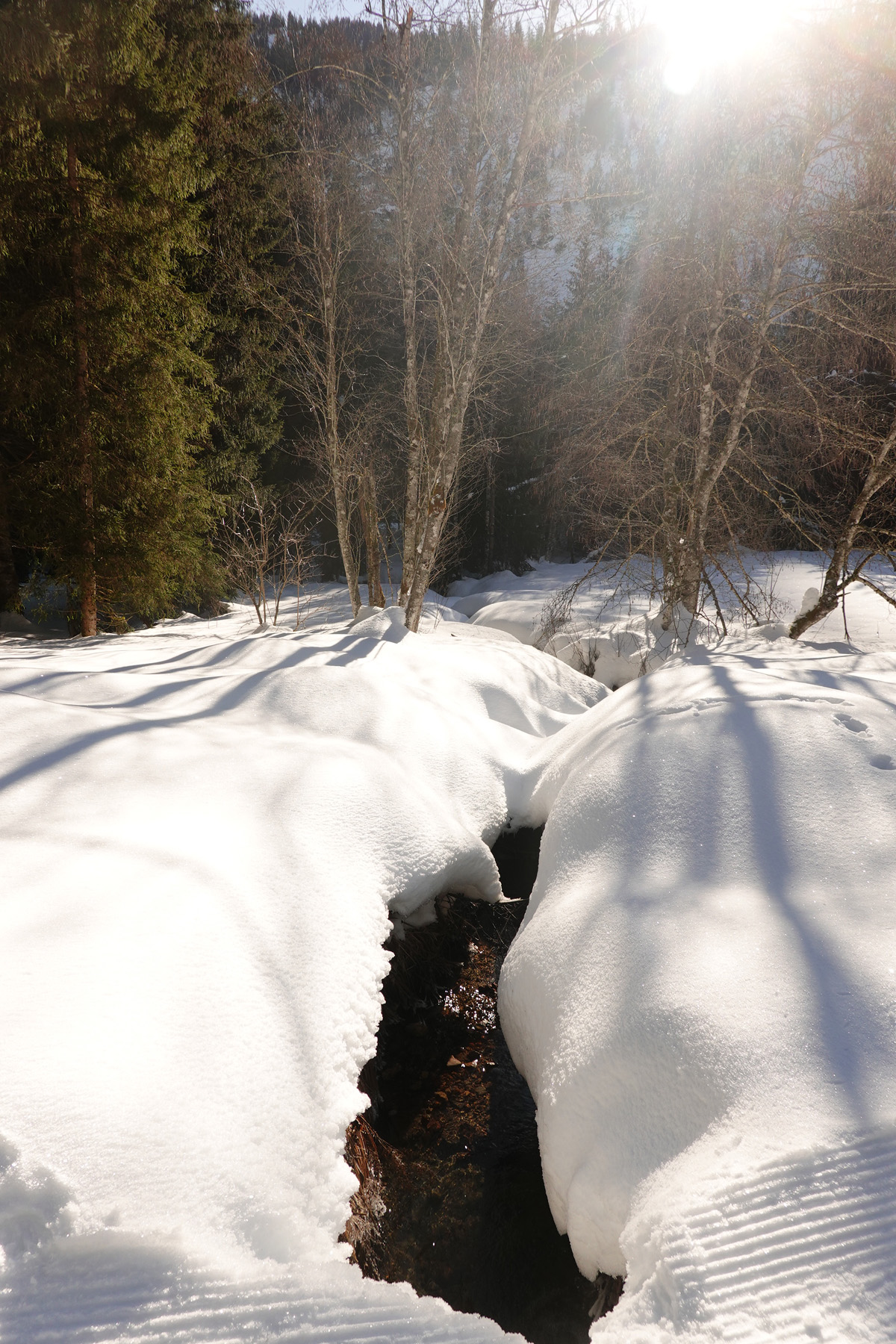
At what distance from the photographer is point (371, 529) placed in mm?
10641

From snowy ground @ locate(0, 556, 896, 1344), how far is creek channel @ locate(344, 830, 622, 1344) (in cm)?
36

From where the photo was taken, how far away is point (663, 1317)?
1.54m

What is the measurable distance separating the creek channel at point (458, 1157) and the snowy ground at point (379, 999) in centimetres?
36

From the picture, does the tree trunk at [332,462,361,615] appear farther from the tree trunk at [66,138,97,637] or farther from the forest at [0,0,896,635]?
the tree trunk at [66,138,97,637]

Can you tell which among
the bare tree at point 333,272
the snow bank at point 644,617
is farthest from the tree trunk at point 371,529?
the snow bank at point 644,617

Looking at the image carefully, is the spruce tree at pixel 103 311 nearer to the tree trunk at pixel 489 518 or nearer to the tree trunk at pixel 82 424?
the tree trunk at pixel 82 424

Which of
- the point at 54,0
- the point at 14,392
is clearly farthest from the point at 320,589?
the point at 54,0

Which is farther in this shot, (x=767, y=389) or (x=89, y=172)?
(x=767, y=389)

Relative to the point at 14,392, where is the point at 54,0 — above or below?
above

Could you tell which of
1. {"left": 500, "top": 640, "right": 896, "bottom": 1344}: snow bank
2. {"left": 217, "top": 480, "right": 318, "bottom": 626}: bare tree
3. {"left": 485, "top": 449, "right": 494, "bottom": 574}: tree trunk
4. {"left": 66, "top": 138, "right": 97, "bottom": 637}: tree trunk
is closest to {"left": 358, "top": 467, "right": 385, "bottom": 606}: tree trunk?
{"left": 217, "top": 480, "right": 318, "bottom": 626}: bare tree

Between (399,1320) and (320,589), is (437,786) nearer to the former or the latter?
(399,1320)

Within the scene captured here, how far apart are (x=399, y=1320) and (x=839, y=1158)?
3.57 ft

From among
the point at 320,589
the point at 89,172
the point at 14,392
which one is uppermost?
the point at 89,172

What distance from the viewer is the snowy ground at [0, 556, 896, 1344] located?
1459 mm
